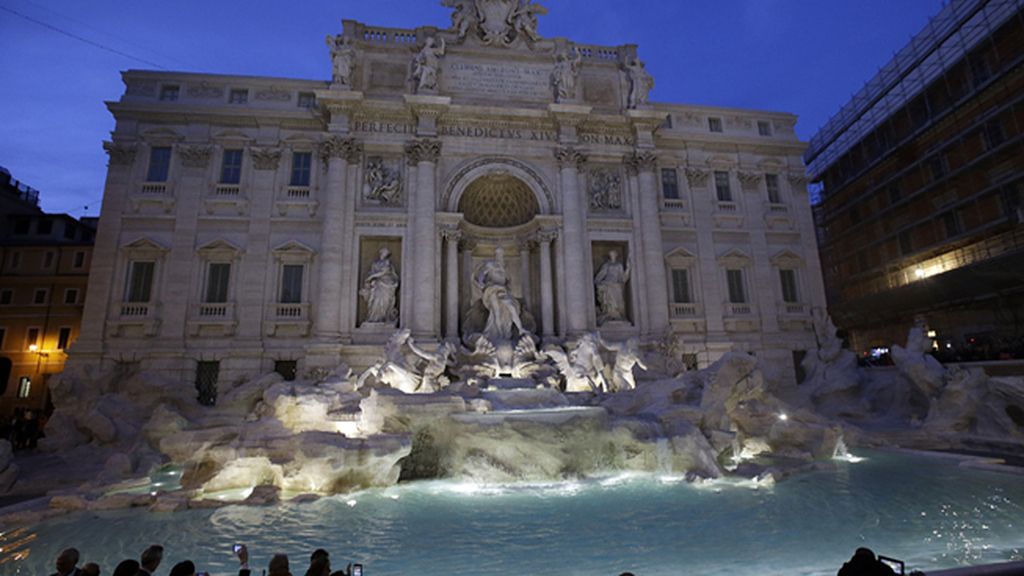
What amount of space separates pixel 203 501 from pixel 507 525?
5.40 m

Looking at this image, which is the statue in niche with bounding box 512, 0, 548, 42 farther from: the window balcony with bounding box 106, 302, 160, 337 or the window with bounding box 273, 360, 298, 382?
the window balcony with bounding box 106, 302, 160, 337

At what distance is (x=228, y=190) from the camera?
19.1 meters

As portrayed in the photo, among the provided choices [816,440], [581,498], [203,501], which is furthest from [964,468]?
[203,501]

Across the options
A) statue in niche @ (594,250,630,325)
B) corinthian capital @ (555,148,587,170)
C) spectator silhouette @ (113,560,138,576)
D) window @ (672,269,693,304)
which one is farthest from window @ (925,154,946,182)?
spectator silhouette @ (113,560,138,576)

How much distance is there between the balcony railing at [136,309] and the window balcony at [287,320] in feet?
13.3

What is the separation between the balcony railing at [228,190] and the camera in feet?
62.2

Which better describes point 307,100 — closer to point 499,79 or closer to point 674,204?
point 499,79

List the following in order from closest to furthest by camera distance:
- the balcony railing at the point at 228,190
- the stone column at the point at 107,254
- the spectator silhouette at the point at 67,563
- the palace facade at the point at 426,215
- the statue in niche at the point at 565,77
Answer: the spectator silhouette at the point at 67,563, the stone column at the point at 107,254, the palace facade at the point at 426,215, the balcony railing at the point at 228,190, the statue in niche at the point at 565,77

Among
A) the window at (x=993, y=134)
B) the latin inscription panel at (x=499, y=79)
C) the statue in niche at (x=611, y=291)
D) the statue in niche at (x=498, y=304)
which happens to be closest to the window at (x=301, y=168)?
the latin inscription panel at (x=499, y=79)

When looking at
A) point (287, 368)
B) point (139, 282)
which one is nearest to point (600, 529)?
point (287, 368)

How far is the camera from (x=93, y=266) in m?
17.5

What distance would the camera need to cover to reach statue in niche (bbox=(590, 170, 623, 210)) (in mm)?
20531

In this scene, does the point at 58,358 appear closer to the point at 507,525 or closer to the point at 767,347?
the point at 507,525

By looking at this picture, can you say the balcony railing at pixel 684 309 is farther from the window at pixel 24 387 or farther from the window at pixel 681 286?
the window at pixel 24 387
